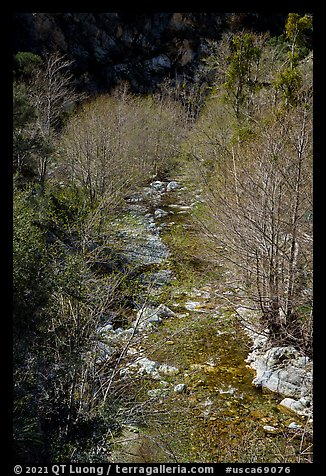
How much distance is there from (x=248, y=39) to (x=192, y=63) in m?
20.0

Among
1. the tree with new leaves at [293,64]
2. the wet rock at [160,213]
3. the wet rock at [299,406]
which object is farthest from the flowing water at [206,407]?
the wet rock at [160,213]

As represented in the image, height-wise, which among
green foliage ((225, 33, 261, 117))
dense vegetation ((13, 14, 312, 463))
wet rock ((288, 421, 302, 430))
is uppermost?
green foliage ((225, 33, 261, 117))

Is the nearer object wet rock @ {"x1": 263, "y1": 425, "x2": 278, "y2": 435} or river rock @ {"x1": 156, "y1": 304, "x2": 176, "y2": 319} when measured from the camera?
wet rock @ {"x1": 263, "y1": 425, "x2": 278, "y2": 435}

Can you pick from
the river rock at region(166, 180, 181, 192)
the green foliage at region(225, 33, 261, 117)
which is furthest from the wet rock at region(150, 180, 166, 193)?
the green foliage at region(225, 33, 261, 117)

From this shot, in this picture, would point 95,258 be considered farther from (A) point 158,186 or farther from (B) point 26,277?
(A) point 158,186

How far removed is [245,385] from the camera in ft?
23.1

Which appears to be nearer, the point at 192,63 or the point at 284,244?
the point at 284,244

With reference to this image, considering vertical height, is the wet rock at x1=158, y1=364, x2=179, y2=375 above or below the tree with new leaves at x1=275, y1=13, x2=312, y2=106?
below

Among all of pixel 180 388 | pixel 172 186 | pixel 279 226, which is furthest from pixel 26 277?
pixel 172 186

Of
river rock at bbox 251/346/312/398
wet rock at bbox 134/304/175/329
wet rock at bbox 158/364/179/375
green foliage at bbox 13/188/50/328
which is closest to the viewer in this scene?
green foliage at bbox 13/188/50/328

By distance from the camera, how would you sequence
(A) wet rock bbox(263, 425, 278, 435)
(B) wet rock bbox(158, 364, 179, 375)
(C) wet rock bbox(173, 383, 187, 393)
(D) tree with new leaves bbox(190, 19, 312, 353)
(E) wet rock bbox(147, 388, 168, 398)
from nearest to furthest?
(A) wet rock bbox(263, 425, 278, 435)
(E) wet rock bbox(147, 388, 168, 398)
(C) wet rock bbox(173, 383, 187, 393)
(D) tree with new leaves bbox(190, 19, 312, 353)
(B) wet rock bbox(158, 364, 179, 375)

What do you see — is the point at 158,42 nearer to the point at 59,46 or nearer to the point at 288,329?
the point at 59,46

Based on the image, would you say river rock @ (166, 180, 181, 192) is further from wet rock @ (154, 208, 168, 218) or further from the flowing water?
the flowing water
